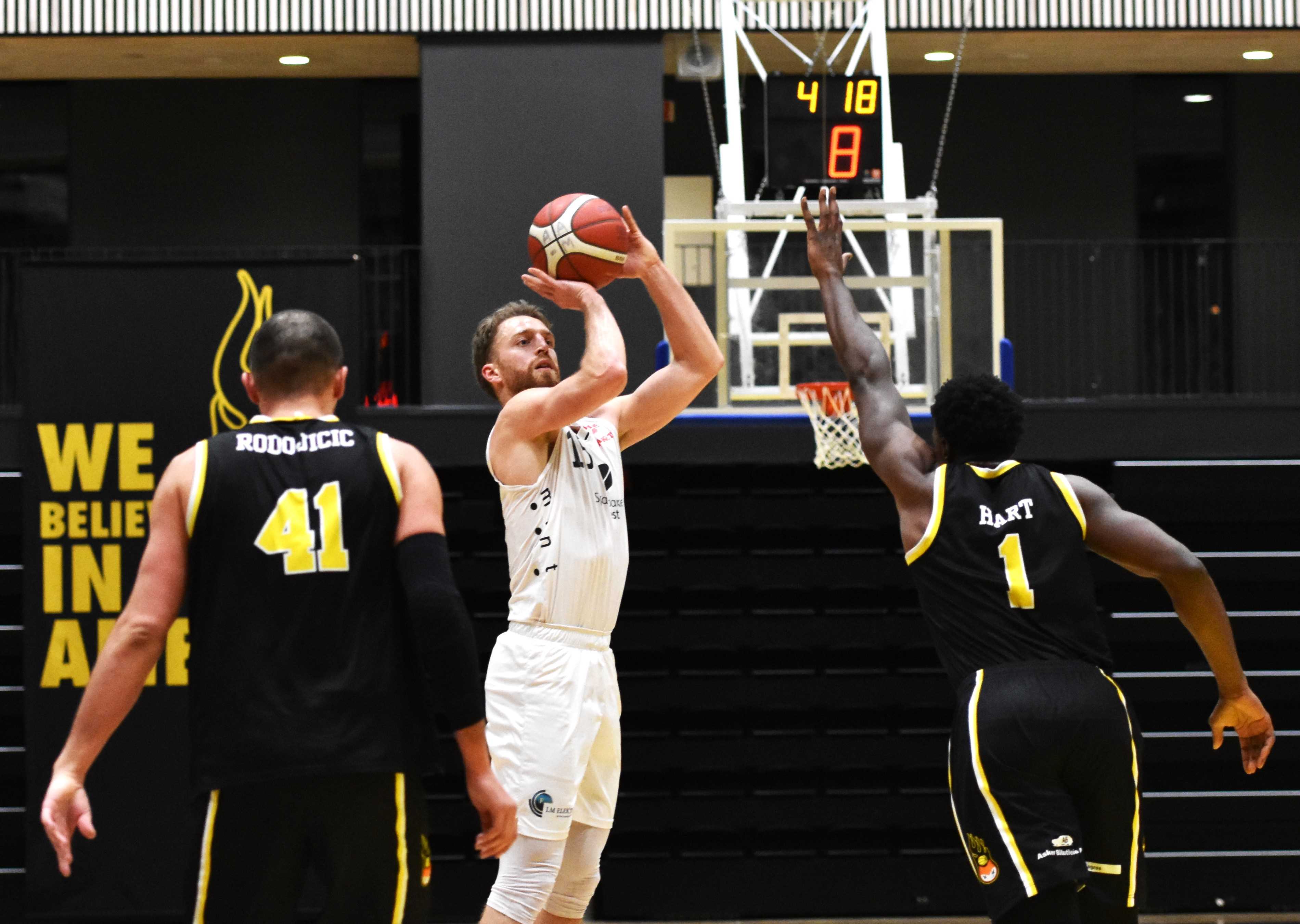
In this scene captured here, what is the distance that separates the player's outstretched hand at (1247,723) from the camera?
450cm

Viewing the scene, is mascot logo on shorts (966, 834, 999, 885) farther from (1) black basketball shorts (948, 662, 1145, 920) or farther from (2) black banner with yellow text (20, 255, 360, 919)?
(2) black banner with yellow text (20, 255, 360, 919)

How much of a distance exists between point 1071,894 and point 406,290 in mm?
7746

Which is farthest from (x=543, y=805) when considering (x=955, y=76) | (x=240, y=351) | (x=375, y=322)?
(x=955, y=76)

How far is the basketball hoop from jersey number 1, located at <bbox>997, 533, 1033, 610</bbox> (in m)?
3.82

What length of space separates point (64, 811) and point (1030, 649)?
8.02 ft

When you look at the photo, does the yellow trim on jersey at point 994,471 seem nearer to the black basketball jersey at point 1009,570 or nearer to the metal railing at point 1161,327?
the black basketball jersey at point 1009,570

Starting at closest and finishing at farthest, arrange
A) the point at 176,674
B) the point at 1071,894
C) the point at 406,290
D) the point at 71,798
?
the point at 71,798
the point at 1071,894
the point at 176,674
the point at 406,290

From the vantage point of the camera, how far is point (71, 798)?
322cm

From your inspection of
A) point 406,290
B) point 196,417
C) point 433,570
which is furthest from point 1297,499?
point 433,570

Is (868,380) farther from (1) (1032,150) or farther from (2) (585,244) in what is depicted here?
(1) (1032,150)

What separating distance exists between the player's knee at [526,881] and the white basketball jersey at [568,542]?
0.64m

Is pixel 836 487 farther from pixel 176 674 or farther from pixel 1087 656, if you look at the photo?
pixel 1087 656

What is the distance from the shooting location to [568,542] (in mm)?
4594

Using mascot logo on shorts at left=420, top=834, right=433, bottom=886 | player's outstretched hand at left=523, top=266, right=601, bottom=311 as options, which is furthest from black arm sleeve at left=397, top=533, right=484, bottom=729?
player's outstretched hand at left=523, top=266, right=601, bottom=311
